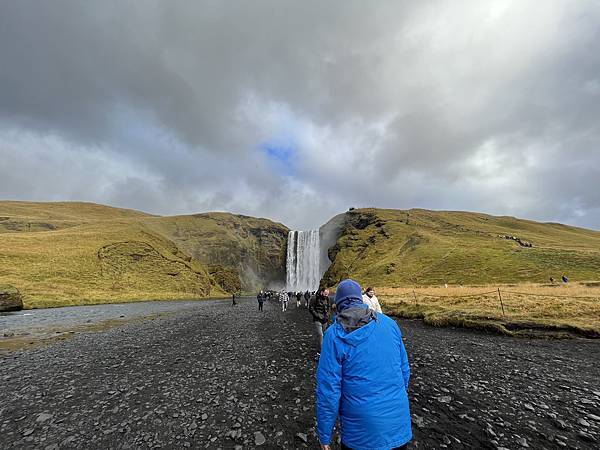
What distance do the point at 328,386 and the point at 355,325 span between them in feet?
2.58

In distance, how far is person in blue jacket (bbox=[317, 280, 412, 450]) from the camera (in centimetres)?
322

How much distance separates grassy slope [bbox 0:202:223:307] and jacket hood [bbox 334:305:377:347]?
6205 cm

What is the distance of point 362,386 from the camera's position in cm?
328

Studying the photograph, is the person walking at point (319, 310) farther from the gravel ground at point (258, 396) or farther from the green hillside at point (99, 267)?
the green hillside at point (99, 267)

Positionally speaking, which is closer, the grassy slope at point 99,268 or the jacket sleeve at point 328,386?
the jacket sleeve at point 328,386

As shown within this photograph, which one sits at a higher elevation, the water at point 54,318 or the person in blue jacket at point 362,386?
the person in blue jacket at point 362,386

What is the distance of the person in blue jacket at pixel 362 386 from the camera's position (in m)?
3.22

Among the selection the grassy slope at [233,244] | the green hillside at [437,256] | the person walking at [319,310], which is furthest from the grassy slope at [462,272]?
the grassy slope at [233,244]

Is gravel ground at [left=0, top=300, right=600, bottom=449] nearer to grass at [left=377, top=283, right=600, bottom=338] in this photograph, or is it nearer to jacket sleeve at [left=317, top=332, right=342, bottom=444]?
grass at [left=377, top=283, right=600, bottom=338]

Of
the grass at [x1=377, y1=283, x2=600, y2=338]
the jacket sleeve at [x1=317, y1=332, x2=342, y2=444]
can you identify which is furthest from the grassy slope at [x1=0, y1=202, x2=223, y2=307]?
the jacket sleeve at [x1=317, y1=332, x2=342, y2=444]

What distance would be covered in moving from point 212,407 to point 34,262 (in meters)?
81.7

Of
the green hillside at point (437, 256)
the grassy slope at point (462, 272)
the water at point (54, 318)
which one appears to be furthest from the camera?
the green hillside at point (437, 256)

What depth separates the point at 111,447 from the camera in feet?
21.4

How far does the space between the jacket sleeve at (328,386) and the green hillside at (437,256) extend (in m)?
66.7
